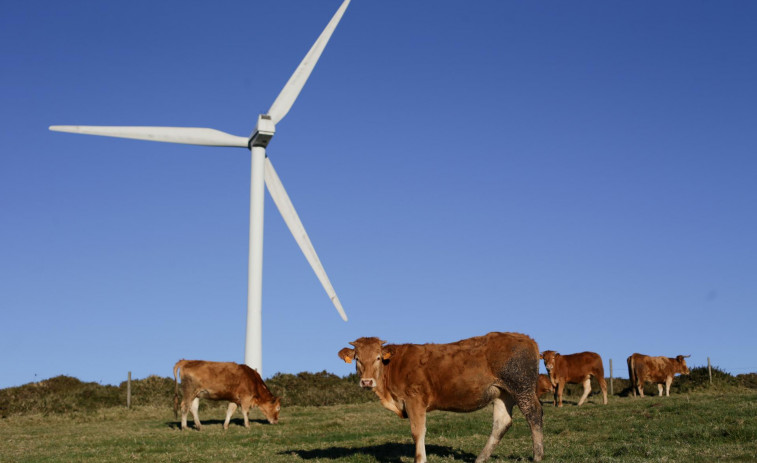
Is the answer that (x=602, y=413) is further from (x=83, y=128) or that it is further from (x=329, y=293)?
(x=83, y=128)

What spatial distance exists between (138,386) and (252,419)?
639 inches

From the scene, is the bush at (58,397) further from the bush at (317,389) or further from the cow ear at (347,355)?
the cow ear at (347,355)

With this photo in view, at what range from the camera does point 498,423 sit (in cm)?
1253

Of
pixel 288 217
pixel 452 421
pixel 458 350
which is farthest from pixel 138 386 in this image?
pixel 458 350

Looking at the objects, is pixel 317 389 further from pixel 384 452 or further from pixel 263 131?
pixel 384 452

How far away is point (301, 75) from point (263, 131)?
3.59 metres

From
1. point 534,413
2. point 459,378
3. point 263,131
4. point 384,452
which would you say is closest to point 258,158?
point 263,131

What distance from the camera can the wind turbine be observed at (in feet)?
108

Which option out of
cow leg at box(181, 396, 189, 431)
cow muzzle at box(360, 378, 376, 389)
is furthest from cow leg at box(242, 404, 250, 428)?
cow muzzle at box(360, 378, 376, 389)

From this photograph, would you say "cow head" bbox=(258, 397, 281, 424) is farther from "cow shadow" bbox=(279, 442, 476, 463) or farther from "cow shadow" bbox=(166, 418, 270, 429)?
"cow shadow" bbox=(279, 442, 476, 463)

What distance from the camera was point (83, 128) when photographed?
31.5m

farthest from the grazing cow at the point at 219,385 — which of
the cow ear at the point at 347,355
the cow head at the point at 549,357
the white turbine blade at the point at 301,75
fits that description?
the white turbine blade at the point at 301,75

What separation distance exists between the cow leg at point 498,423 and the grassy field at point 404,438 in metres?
0.45

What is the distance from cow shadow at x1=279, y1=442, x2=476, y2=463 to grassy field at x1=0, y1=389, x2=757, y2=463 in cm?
2
